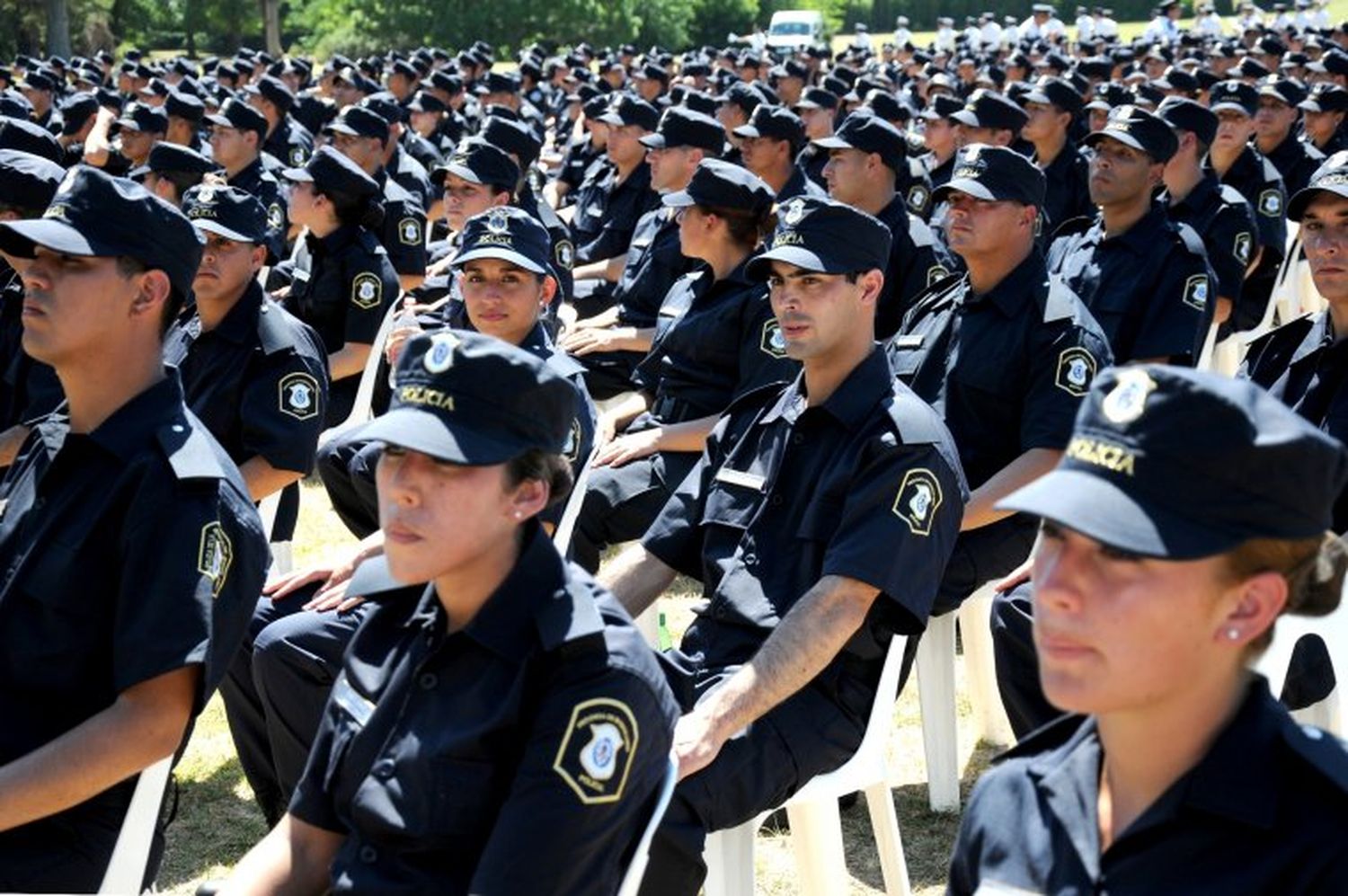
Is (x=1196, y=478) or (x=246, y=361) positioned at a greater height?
(x=1196, y=478)

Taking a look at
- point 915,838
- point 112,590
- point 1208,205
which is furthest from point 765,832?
point 1208,205

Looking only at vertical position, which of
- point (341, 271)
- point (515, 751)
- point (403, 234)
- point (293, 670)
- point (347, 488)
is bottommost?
point (403, 234)

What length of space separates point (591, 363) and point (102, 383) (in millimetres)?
4055

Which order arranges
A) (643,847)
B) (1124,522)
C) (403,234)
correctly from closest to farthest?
(1124,522), (643,847), (403,234)

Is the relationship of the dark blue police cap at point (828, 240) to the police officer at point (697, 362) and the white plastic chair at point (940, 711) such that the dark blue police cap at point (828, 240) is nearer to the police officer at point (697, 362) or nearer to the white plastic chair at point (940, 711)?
the white plastic chair at point (940, 711)

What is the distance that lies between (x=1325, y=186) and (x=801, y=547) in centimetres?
176

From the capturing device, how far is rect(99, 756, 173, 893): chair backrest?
2934 mm

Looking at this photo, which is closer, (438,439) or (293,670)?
(438,439)

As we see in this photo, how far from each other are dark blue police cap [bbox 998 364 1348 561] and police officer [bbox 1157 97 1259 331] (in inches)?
225

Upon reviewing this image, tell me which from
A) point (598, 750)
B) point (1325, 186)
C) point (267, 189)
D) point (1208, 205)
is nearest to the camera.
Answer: point (598, 750)

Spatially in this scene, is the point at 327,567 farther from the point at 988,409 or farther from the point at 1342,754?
the point at 1342,754

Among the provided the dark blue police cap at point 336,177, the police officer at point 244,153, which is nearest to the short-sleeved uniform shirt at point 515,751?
the dark blue police cap at point 336,177

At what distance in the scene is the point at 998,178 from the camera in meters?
4.90

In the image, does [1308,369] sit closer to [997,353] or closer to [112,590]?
[997,353]
